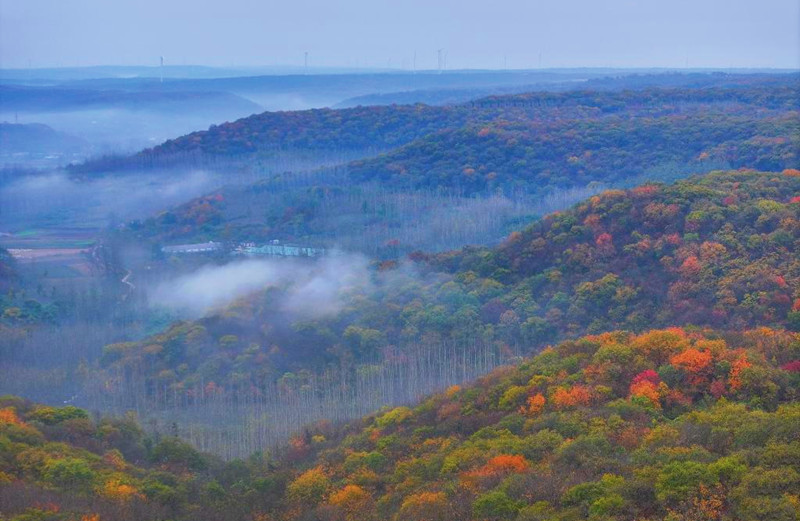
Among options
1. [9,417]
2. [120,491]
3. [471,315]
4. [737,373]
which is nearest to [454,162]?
[471,315]

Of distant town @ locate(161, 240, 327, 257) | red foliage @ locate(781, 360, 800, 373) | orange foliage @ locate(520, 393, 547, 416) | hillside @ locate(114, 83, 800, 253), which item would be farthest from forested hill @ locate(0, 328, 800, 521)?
distant town @ locate(161, 240, 327, 257)

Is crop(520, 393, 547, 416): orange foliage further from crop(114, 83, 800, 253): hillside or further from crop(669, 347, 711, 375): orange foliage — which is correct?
crop(114, 83, 800, 253): hillside

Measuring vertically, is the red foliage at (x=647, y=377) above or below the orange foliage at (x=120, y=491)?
above

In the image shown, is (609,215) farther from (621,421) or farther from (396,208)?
(396,208)

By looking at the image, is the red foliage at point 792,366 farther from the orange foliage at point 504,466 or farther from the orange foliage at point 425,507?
the orange foliage at point 425,507

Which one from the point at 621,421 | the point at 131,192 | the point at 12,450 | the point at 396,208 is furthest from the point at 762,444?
the point at 131,192

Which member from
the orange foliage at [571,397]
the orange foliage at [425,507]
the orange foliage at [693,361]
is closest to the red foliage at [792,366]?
the orange foliage at [693,361]
